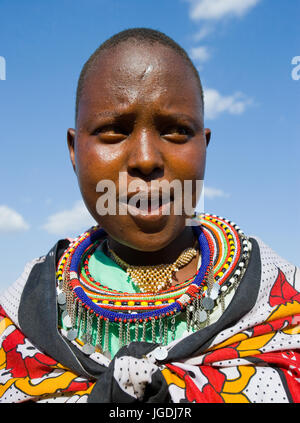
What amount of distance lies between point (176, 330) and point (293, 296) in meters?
0.54

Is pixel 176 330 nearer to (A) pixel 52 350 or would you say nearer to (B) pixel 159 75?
(A) pixel 52 350

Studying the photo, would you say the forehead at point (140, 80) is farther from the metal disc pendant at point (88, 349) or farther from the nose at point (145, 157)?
the metal disc pendant at point (88, 349)

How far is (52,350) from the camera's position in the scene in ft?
5.79

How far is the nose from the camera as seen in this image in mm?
1604

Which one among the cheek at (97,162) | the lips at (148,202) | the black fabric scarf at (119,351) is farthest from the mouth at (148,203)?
the black fabric scarf at (119,351)

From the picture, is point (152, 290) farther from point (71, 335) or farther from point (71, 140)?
point (71, 140)

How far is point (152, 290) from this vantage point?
1927 millimetres

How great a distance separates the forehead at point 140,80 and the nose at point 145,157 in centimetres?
14

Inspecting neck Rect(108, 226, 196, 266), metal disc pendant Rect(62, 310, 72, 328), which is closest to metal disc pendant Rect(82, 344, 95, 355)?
metal disc pendant Rect(62, 310, 72, 328)

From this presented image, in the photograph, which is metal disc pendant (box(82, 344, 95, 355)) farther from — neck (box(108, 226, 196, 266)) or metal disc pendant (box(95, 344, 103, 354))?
neck (box(108, 226, 196, 266))

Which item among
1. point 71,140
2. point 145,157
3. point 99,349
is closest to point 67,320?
point 99,349
